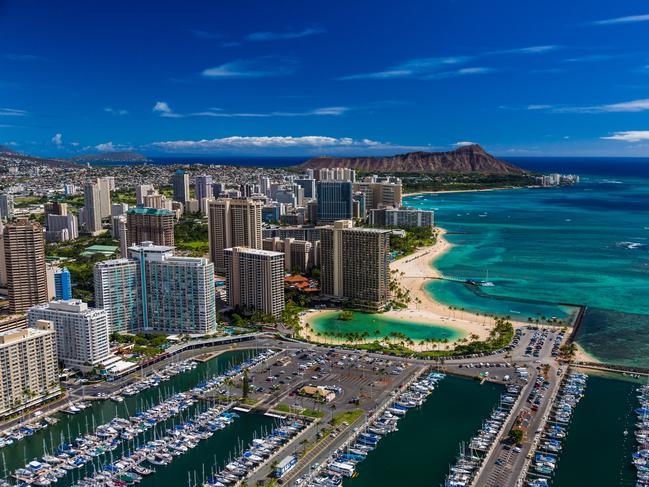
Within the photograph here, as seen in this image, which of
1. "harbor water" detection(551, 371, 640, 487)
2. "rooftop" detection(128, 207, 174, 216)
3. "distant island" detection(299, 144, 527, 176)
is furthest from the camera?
"distant island" detection(299, 144, 527, 176)

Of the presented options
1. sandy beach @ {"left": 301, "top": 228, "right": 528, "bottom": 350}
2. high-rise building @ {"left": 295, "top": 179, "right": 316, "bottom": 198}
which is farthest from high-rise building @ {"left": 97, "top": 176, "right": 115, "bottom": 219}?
sandy beach @ {"left": 301, "top": 228, "right": 528, "bottom": 350}

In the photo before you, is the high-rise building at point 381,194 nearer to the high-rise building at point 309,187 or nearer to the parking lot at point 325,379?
the high-rise building at point 309,187

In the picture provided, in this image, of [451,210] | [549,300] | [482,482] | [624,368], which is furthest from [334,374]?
[451,210]

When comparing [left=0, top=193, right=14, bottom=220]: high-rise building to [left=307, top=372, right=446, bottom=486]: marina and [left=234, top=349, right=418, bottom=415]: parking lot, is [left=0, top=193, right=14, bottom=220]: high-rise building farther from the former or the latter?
A: [left=307, top=372, right=446, bottom=486]: marina

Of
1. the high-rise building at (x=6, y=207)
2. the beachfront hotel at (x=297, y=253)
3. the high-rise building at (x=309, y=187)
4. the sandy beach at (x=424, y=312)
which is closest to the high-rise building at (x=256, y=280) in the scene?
the sandy beach at (x=424, y=312)

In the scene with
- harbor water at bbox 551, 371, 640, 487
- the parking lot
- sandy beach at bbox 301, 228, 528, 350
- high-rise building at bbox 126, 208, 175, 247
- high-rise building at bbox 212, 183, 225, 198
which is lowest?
harbor water at bbox 551, 371, 640, 487

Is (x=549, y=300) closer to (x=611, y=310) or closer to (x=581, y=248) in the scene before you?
(x=611, y=310)
